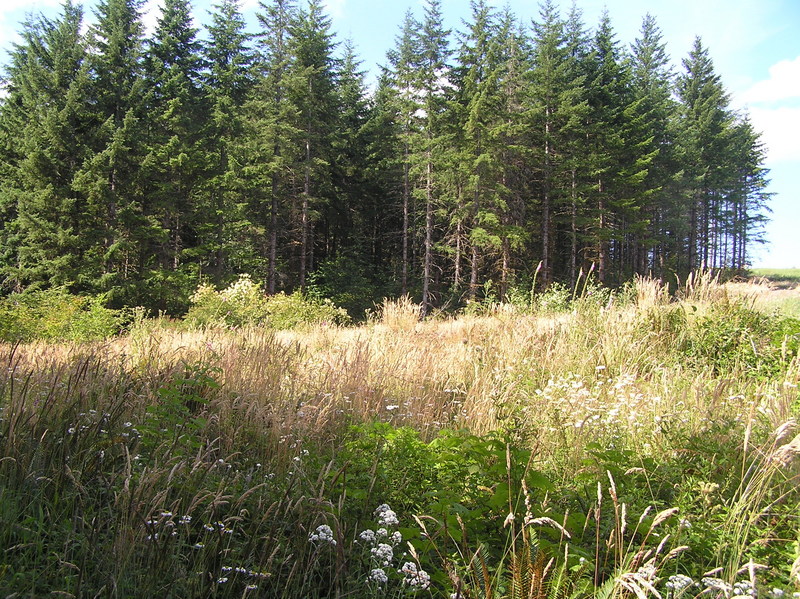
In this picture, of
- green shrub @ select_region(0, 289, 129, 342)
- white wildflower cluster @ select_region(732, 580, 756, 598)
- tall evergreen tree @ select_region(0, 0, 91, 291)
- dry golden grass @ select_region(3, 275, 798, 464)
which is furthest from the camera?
tall evergreen tree @ select_region(0, 0, 91, 291)

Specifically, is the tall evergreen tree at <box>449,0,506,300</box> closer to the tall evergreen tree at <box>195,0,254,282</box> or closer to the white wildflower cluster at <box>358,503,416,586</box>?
the tall evergreen tree at <box>195,0,254,282</box>

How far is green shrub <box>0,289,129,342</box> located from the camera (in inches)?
468

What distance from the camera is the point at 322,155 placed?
2641 cm

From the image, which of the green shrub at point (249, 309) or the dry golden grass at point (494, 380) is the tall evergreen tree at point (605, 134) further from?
the dry golden grass at point (494, 380)

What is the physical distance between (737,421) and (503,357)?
2.35 metres

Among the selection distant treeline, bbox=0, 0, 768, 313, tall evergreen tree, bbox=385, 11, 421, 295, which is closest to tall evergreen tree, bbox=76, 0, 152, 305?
distant treeline, bbox=0, 0, 768, 313

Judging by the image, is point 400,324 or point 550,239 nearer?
point 400,324

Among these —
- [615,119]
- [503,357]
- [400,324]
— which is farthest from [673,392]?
[615,119]

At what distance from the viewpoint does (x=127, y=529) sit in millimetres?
1586

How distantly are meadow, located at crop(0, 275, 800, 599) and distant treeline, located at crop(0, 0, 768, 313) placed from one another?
13878mm

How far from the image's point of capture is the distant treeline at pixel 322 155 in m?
19.4

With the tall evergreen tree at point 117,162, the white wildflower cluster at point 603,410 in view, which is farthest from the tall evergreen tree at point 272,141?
the white wildflower cluster at point 603,410

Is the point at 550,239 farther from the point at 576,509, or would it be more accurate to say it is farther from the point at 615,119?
the point at 576,509

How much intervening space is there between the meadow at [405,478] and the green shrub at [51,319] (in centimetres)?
909
